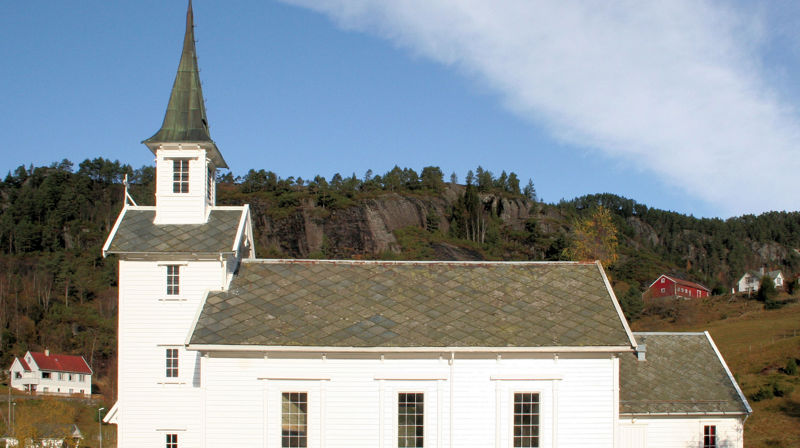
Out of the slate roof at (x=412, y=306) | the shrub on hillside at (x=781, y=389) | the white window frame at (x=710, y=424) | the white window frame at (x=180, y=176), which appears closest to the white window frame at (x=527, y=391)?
the slate roof at (x=412, y=306)

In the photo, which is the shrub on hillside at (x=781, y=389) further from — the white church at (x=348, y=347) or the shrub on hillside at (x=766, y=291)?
the shrub on hillside at (x=766, y=291)

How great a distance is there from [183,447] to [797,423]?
3265 centimetres

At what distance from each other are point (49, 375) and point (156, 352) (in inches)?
2582

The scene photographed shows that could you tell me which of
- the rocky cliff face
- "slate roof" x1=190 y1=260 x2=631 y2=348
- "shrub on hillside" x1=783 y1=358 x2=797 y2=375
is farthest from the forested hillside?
"slate roof" x1=190 y1=260 x2=631 y2=348

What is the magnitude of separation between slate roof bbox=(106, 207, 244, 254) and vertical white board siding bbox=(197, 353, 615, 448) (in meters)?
4.22

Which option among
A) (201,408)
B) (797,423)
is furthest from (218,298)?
(797,423)

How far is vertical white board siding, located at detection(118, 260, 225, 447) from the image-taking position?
21531mm

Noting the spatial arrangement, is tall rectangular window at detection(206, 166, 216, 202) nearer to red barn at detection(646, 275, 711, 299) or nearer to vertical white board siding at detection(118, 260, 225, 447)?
vertical white board siding at detection(118, 260, 225, 447)

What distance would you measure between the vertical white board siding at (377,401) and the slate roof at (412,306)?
68cm

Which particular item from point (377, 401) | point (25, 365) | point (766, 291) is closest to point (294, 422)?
point (377, 401)

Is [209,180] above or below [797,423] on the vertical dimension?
above

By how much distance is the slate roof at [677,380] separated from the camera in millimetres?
25062

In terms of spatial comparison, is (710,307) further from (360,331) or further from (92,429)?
(360,331)

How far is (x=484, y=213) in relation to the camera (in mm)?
156000
